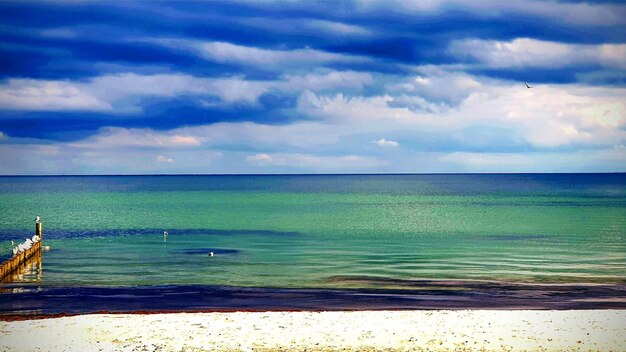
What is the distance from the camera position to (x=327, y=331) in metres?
25.2

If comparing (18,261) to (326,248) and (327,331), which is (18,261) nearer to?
(326,248)

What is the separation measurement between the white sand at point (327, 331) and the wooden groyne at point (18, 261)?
1808 cm

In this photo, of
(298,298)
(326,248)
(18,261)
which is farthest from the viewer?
(326,248)

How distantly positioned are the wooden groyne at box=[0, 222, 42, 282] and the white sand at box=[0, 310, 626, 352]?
712 inches

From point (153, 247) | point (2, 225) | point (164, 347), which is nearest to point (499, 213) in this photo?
point (153, 247)

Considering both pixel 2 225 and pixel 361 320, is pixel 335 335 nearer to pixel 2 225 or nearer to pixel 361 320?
pixel 361 320

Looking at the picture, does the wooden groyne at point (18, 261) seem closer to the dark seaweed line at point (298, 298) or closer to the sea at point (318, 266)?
the sea at point (318, 266)

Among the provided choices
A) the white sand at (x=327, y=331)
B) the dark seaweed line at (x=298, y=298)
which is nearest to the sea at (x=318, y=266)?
the dark seaweed line at (x=298, y=298)

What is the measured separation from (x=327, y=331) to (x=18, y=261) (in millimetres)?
31774

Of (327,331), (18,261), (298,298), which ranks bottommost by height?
(298,298)

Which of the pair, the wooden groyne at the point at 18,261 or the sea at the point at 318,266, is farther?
the wooden groyne at the point at 18,261

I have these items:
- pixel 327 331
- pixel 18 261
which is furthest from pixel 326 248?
pixel 327 331

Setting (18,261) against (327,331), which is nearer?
(327,331)

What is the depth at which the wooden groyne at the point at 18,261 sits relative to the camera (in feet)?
142
